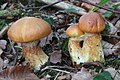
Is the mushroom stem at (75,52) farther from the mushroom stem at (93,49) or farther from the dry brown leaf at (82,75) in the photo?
the dry brown leaf at (82,75)

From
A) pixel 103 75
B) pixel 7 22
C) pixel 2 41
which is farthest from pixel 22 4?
pixel 103 75

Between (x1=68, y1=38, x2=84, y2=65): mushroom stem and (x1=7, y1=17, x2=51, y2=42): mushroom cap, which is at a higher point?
(x1=7, y1=17, x2=51, y2=42): mushroom cap

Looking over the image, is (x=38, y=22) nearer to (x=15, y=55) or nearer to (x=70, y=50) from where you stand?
(x=70, y=50)

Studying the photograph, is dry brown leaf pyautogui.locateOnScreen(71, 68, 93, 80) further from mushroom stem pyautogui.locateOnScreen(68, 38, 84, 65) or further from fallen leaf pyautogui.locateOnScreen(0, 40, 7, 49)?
fallen leaf pyautogui.locateOnScreen(0, 40, 7, 49)

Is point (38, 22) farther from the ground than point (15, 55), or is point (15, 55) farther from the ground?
point (38, 22)

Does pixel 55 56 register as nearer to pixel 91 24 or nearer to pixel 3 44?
pixel 91 24

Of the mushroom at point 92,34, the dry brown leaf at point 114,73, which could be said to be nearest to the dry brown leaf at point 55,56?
the mushroom at point 92,34

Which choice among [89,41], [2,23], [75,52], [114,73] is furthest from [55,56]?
[2,23]

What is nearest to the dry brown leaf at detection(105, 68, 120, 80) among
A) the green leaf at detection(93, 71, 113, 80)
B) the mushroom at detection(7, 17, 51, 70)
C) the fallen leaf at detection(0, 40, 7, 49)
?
the green leaf at detection(93, 71, 113, 80)
